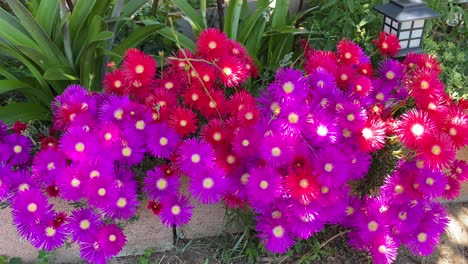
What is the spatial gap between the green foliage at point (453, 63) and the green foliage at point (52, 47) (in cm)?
117

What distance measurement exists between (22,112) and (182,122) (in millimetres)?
651

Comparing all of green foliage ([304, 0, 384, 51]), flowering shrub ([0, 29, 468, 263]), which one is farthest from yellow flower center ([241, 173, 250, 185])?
green foliage ([304, 0, 384, 51])

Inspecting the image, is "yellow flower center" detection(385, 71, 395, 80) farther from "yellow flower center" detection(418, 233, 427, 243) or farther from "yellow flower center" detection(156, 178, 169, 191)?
"yellow flower center" detection(156, 178, 169, 191)

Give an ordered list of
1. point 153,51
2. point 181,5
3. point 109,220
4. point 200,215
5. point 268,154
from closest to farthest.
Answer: point 268,154 < point 109,220 < point 200,215 < point 181,5 < point 153,51

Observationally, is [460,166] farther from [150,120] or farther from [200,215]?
[150,120]

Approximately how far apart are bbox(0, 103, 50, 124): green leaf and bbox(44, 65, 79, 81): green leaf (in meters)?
0.15

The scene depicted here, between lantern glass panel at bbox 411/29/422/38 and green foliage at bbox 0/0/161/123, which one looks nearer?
green foliage at bbox 0/0/161/123

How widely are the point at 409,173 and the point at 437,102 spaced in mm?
242

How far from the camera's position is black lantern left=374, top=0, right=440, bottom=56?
1.76m

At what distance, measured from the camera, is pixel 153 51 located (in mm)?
2203

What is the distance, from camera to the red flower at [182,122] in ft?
4.98

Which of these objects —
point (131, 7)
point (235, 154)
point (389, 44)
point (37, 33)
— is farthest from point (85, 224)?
point (389, 44)

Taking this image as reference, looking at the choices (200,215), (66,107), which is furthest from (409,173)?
(66,107)

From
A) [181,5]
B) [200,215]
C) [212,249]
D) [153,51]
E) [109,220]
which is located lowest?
[212,249]
